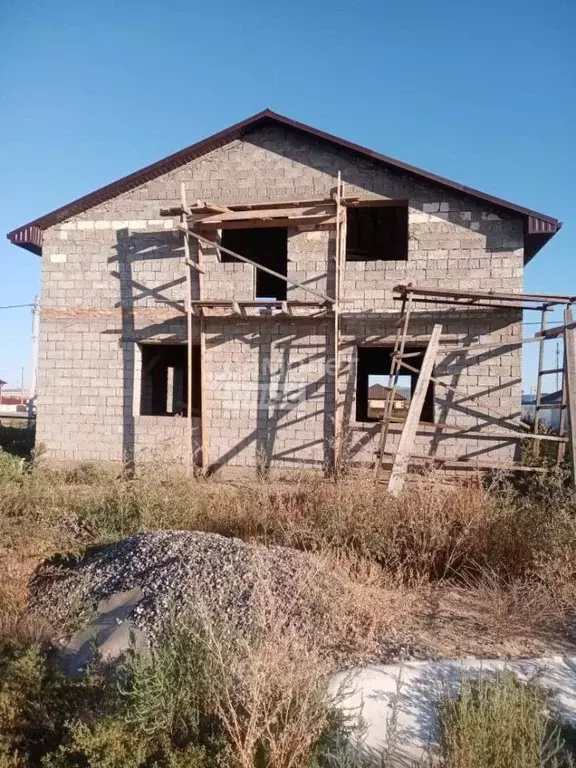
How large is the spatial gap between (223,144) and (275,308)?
3.16 m

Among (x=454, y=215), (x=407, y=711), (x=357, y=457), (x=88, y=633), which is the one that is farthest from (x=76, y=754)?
(x=454, y=215)

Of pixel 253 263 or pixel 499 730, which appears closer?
pixel 499 730

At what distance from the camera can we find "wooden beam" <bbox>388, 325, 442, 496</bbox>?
23.1 ft

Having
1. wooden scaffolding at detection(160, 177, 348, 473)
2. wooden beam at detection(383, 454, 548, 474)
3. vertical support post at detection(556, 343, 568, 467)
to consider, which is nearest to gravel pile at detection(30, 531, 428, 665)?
wooden beam at detection(383, 454, 548, 474)

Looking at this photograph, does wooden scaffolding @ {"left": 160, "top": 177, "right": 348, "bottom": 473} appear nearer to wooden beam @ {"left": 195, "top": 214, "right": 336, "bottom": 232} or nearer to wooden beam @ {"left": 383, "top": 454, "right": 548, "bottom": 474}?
wooden beam @ {"left": 195, "top": 214, "right": 336, "bottom": 232}

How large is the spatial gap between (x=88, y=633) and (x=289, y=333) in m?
6.39

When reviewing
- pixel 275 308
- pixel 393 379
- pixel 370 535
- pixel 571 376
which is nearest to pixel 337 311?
pixel 275 308

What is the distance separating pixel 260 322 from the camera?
9555 mm

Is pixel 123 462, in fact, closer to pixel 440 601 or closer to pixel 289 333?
pixel 289 333

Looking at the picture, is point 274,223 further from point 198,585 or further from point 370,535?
point 198,585

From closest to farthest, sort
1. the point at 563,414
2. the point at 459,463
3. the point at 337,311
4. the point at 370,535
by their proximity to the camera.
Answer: the point at 370,535
the point at 563,414
the point at 459,463
the point at 337,311

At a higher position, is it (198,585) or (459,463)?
(459,463)

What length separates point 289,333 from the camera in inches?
373

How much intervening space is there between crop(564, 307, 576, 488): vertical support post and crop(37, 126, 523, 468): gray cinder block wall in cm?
106
